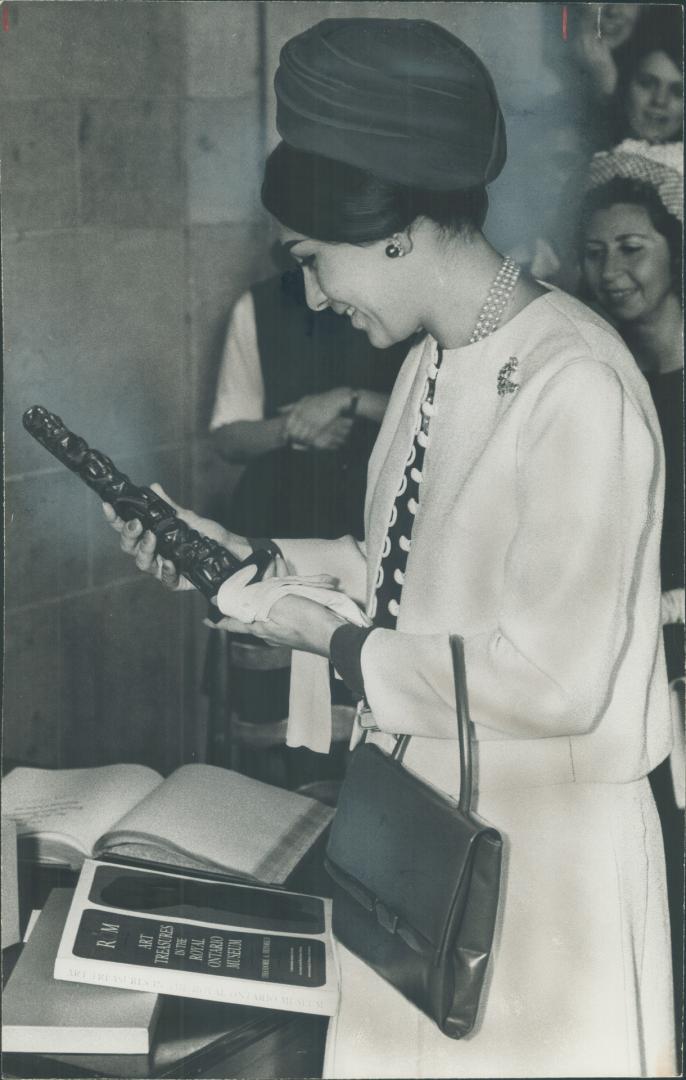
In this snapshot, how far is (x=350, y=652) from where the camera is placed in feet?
4.26

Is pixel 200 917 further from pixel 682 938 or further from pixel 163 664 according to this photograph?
pixel 682 938

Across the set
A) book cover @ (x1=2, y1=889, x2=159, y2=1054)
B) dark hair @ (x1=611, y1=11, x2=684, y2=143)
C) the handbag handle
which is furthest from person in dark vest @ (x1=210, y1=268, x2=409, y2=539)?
book cover @ (x1=2, y1=889, x2=159, y2=1054)

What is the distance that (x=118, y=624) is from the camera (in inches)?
59.8

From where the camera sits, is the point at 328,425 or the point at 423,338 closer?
the point at 423,338

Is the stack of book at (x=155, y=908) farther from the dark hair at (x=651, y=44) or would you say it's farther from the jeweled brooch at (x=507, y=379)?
the dark hair at (x=651, y=44)

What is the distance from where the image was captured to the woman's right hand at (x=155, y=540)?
144cm

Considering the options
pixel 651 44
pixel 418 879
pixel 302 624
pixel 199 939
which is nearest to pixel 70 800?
pixel 199 939

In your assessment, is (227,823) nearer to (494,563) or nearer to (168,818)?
(168,818)

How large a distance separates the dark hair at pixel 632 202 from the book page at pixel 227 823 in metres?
0.74

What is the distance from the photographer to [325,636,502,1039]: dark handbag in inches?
45.3

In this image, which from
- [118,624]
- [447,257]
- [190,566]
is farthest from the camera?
[118,624]

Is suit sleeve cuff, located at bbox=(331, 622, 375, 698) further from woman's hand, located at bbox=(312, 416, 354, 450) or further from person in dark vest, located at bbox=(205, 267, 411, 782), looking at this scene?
woman's hand, located at bbox=(312, 416, 354, 450)

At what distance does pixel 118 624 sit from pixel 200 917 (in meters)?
0.38

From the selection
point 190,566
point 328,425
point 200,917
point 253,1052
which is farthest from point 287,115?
point 253,1052
